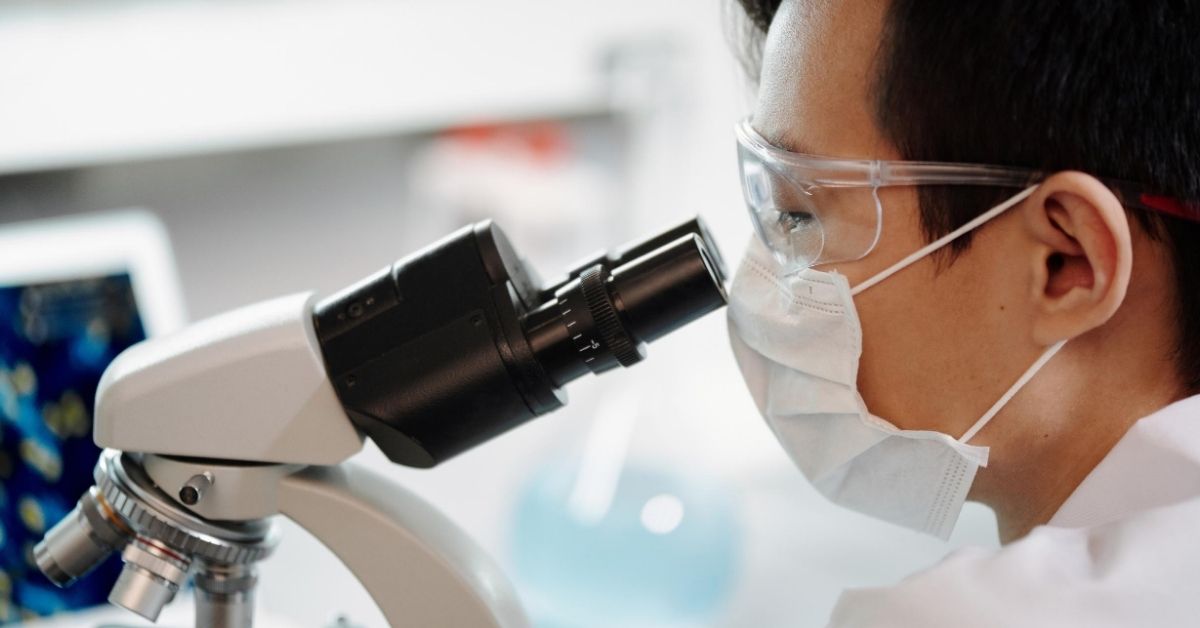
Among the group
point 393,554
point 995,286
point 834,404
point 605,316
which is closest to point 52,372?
point 393,554

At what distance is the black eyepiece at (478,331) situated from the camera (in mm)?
618

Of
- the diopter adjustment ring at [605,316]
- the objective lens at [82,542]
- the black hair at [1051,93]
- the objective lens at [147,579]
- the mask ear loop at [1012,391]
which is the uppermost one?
the black hair at [1051,93]

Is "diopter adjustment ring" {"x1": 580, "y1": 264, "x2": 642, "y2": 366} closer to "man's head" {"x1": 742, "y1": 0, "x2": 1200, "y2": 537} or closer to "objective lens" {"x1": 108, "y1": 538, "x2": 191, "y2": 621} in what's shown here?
"man's head" {"x1": 742, "y1": 0, "x2": 1200, "y2": 537}

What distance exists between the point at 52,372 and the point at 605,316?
1.83 ft

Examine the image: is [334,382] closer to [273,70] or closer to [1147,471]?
[1147,471]

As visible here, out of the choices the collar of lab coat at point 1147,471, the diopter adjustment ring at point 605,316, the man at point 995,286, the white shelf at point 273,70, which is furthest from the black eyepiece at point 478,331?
the white shelf at point 273,70

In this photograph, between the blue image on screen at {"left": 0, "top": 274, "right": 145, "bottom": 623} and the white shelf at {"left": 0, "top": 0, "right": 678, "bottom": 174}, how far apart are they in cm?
55

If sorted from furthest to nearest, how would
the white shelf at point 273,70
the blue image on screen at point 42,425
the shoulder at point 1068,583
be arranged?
Answer: 1. the white shelf at point 273,70
2. the blue image on screen at point 42,425
3. the shoulder at point 1068,583

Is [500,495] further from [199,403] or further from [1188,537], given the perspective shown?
[1188,537]

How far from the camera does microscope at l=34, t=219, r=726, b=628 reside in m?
0.62

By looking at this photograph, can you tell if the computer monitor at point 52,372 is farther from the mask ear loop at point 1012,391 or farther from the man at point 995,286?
the mask ear loop at point 1012,391

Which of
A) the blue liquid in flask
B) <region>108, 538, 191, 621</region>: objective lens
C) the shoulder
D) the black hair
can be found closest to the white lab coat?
the shoulder

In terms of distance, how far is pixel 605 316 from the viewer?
0.63 m

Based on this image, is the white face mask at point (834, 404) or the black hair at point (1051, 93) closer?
the black hair at point (1051, 93)
